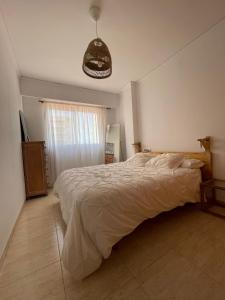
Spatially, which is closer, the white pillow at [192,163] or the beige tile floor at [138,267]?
the beige tile floor at [138,267]

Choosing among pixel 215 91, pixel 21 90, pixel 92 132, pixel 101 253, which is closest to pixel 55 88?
pixel 21 90

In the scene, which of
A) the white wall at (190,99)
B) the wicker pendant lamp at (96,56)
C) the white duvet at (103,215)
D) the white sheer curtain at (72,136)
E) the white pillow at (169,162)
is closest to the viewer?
the white duvet at (103,215)

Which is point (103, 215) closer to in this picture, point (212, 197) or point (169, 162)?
point (169, 162)

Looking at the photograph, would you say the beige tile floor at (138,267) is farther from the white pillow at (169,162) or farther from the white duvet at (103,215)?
the white pillow at (169,162)

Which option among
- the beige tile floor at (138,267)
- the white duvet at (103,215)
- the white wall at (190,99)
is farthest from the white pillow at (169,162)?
the beige tile floor at (138,267)

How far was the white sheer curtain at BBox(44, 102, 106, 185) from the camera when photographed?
13.4ft

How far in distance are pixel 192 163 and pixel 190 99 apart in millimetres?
1205

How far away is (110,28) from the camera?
7.49ft

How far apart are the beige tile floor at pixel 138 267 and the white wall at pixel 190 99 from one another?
1.33 m

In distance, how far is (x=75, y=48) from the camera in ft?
8.84

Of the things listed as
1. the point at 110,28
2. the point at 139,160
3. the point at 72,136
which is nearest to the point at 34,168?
the point at 72,136

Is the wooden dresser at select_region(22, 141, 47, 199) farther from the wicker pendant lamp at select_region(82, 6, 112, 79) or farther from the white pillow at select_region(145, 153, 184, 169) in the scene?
the white pillow at select_region(145, 153, 184, 169)

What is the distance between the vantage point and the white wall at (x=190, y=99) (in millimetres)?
2408

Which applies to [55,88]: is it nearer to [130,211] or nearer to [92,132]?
[92,132]
